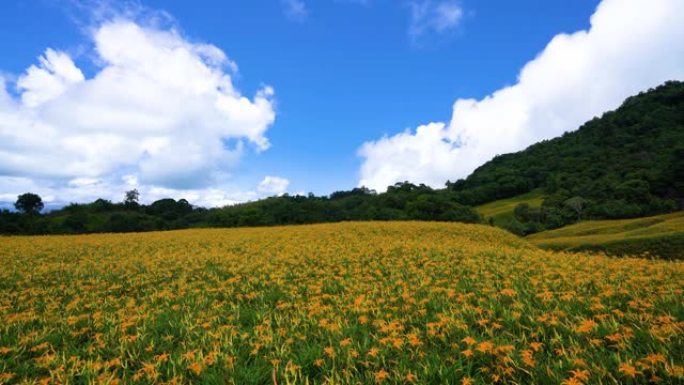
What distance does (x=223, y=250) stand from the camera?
52.7 ft

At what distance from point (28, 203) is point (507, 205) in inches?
3561

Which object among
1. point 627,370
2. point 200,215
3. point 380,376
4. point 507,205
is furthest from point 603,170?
point 380,376

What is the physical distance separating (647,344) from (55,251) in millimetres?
21397

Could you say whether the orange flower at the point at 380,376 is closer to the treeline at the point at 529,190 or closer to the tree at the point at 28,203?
the treeline at the point at 529,190

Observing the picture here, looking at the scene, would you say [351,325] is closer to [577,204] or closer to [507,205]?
[577,204]

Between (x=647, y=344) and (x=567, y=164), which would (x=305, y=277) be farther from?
(x=567, y=164)

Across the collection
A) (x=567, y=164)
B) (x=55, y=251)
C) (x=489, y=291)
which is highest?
(x=567, y=164)

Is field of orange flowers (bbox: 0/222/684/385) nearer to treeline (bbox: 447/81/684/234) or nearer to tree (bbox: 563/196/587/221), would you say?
treeline (bbox: 447/81/684/234)

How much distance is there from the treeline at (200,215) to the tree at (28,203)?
91mm

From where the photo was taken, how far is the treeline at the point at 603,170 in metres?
63.1

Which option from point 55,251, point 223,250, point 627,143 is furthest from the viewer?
point 627,143

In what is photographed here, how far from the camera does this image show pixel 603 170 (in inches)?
3162

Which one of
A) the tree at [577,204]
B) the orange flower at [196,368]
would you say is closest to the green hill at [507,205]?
the tree at [577,204]

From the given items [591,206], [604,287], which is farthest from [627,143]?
[604,287]
